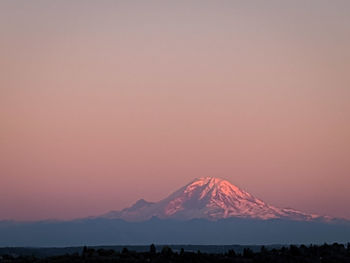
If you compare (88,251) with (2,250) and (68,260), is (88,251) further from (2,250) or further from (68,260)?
(2,250)

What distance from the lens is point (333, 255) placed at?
408 feet

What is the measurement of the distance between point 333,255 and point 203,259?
73.4ft

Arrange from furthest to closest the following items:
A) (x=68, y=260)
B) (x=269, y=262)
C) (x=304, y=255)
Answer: (x=304, y=255) → (x=269, y=262) → (x=68, y=260)

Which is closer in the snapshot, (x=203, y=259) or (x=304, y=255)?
(x=203, y=259)

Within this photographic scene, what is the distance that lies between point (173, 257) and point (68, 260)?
1309 centimetres

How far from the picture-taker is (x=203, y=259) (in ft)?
365

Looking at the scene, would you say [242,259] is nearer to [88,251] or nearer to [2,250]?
[88,251]

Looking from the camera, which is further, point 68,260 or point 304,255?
point 304,255

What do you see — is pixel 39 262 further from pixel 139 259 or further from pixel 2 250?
pixel 2 250

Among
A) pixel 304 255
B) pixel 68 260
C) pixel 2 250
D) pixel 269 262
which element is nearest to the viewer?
pixel 68 260

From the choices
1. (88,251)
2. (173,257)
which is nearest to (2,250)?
(88,251)

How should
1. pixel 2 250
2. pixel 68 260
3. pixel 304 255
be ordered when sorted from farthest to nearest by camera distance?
pixel 2 250
pixel 304 255
pixel 68 260

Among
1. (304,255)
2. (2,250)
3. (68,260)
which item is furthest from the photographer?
(2,250)

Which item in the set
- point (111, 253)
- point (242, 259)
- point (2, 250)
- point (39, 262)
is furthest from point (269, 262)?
point (2, 250)
